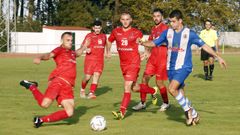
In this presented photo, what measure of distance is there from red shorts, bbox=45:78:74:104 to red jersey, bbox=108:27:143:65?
182cm

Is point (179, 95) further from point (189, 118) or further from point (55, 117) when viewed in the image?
point (55, 117)

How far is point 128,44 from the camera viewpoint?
10.4 m

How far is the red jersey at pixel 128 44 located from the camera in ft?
34.1

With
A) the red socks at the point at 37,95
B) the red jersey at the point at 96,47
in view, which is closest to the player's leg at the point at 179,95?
the red socks at the point at 37,95

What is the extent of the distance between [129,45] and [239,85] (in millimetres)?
7322

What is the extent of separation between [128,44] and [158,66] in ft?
4.02

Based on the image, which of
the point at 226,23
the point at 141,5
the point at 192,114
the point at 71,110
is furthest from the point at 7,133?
the point at 226,23

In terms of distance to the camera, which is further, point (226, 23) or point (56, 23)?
point (56, 23)

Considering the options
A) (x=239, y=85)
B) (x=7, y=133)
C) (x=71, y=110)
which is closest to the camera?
(x=7, y=133)

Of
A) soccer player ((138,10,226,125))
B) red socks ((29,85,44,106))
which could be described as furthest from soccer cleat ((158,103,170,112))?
red socks ((29,85,44,106))

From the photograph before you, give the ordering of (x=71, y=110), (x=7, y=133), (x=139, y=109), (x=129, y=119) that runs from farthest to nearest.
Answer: (x=139, y=109) → (x=129, y=119) → (x=71, y=110) → (x=7, y=133)

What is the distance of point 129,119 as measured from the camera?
984 cm

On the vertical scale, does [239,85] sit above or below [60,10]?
below

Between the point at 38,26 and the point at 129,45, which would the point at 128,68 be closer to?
the point at 129,45
